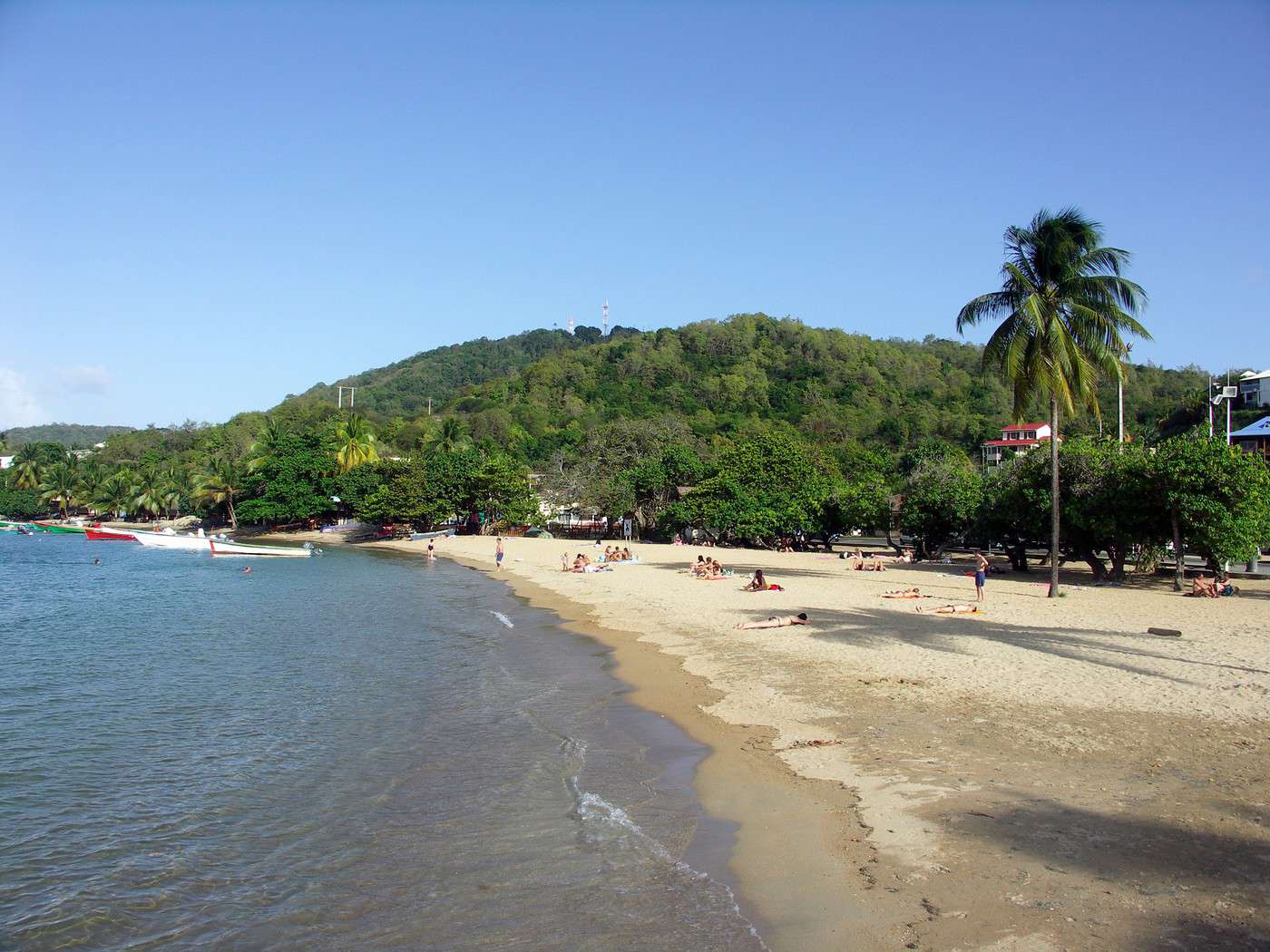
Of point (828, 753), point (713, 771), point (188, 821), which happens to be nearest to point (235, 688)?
point (188, 821)

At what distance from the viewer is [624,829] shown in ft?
29.5

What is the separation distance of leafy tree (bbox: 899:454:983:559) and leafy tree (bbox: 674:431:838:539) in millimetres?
6181

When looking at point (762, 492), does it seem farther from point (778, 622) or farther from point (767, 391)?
point (767, 391)

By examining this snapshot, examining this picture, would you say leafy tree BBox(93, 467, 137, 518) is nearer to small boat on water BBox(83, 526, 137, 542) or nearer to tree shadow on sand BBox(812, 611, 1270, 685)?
small boat on water BBox(83, 526, 137, 542)

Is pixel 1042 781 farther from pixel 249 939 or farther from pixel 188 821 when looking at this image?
pixel 188 821

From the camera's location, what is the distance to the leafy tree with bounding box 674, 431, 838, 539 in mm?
45531

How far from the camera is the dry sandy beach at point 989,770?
21.4ft

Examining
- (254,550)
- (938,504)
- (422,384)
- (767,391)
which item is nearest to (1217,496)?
(938,504)

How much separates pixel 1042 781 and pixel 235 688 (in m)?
13.8

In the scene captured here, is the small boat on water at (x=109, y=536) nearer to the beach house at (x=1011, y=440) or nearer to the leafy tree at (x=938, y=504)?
the leafy tree at (x=938, y=504)

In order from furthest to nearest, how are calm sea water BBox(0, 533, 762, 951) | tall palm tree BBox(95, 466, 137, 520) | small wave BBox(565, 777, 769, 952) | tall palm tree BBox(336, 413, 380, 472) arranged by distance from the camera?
tall palm tree BBox(95, 466, 137, 520), tall palm tree BBox(336, 413, 380, 472), small wave BBox(565, 777, 769, 952), calm sea water BBox(0, 533, 762, 951)

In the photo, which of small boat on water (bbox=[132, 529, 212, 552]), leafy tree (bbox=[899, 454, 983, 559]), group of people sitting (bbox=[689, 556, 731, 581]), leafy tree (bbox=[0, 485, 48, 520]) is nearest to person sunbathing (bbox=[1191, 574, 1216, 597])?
leafy tree (bbox=[899, 454, 983, 559])

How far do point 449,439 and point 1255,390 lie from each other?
72.4 m

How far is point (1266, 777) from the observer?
888cm
